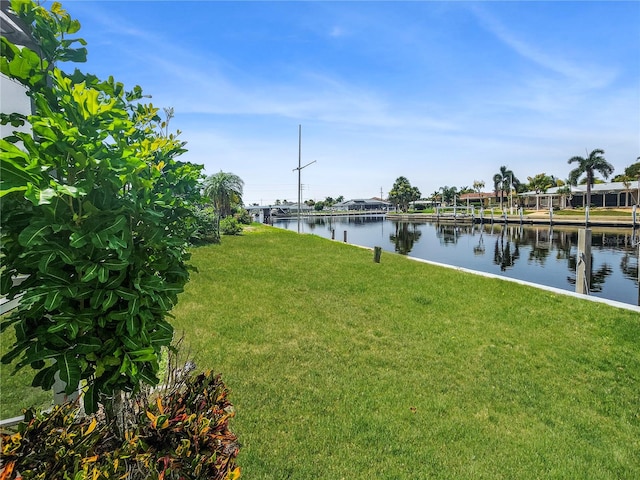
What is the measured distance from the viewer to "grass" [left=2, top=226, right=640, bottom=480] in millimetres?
2936

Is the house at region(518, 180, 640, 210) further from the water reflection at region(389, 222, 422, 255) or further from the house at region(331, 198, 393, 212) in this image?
the house at region(331, 198, 393, 212)

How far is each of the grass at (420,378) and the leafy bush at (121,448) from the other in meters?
0.95

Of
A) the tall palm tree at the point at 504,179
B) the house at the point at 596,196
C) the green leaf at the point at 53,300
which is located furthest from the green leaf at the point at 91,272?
the tall palm tree at the point at 504,179

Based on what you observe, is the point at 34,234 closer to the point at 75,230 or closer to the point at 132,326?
the point at 75,230

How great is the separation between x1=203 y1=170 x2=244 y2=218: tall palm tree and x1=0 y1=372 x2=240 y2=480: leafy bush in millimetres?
20560

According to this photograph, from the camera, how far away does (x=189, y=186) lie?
2180 millimetres

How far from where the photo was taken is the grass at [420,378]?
9.63 ft

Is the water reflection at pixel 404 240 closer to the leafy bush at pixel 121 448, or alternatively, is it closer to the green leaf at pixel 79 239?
the leafy bush at pixel 121 448

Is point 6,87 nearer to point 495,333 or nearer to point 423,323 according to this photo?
point 423,323

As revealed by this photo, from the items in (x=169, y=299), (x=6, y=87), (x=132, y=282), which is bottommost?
(x=169, y=299)

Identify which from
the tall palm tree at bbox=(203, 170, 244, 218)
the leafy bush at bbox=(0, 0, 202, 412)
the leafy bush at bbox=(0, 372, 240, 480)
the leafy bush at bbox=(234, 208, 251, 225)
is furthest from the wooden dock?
the leafy bush at bbox=(0, 0, 202, 412)

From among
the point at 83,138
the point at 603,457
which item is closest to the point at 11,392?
the point at 83,138

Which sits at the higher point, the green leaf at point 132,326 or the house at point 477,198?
the house at point 477,198

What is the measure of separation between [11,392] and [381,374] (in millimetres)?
3966
